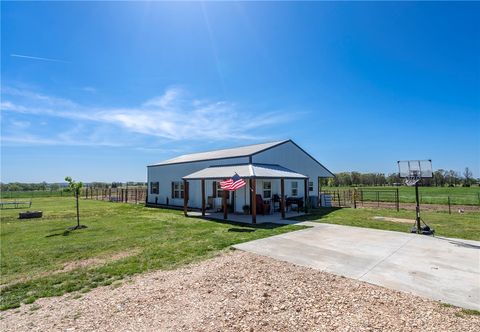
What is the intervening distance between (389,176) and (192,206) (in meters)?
71.5

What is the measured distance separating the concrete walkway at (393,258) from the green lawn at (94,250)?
155cm

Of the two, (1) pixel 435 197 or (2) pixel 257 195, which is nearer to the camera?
(2) pixel 257 195

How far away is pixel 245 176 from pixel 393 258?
768 centimetres

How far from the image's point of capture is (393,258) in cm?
642

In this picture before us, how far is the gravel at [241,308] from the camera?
3535 mm

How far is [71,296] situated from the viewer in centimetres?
473

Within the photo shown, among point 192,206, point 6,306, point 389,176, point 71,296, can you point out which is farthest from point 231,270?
point 389,176

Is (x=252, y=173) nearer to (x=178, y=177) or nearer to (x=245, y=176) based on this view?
(x=245, y=176)

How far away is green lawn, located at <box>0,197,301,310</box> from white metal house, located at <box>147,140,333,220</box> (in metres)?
3.77

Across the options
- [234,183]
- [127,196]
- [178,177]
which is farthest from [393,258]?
[127,196]

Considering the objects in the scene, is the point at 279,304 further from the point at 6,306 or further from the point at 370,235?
the point at 370,235

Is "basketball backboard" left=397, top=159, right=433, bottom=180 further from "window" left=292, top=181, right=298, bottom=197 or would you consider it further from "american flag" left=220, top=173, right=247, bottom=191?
"window" left=292, top=181, right=298, bottom=197

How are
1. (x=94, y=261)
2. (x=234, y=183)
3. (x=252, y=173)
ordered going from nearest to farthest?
1. (x=94, y=261)
2. (x=234, y=183)
3. (x=252, y=173)

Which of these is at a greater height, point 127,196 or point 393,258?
point 127,196
